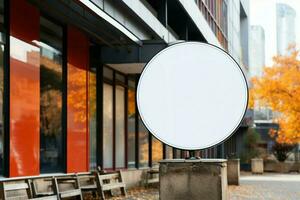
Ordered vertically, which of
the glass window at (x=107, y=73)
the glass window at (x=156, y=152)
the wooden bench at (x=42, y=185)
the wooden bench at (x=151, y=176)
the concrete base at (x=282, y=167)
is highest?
the glass window at (x=107, y=73)

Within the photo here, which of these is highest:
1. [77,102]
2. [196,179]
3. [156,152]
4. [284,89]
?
[284,89]

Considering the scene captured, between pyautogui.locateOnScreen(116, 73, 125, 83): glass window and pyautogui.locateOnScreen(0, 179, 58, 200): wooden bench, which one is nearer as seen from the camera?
pyautogui.locateOnScreen(0, 179, 58, 200): wooden bench

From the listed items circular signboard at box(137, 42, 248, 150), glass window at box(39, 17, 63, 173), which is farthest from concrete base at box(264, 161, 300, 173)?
circular signboard at box(137, 42, 248, 150)

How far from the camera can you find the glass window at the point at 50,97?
51.5 ft

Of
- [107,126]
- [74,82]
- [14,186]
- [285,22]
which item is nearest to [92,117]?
[107,126]

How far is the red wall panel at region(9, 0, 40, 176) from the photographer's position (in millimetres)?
13883

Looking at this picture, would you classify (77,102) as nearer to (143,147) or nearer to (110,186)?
(110,186)

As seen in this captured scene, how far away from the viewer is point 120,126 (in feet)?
76.6

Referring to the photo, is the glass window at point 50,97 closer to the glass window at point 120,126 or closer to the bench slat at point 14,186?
the bench slat at point 14,186

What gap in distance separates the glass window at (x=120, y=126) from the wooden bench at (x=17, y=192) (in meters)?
8.99

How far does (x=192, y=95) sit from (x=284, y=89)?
108ft

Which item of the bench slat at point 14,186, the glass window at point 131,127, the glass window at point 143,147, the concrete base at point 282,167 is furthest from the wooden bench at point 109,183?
the concrete base at point 282,167

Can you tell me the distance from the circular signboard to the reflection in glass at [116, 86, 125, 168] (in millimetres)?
16551

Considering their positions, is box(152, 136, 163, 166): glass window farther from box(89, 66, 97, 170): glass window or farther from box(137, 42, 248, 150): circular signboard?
box(137, 42, 248, 150): circular signboard
